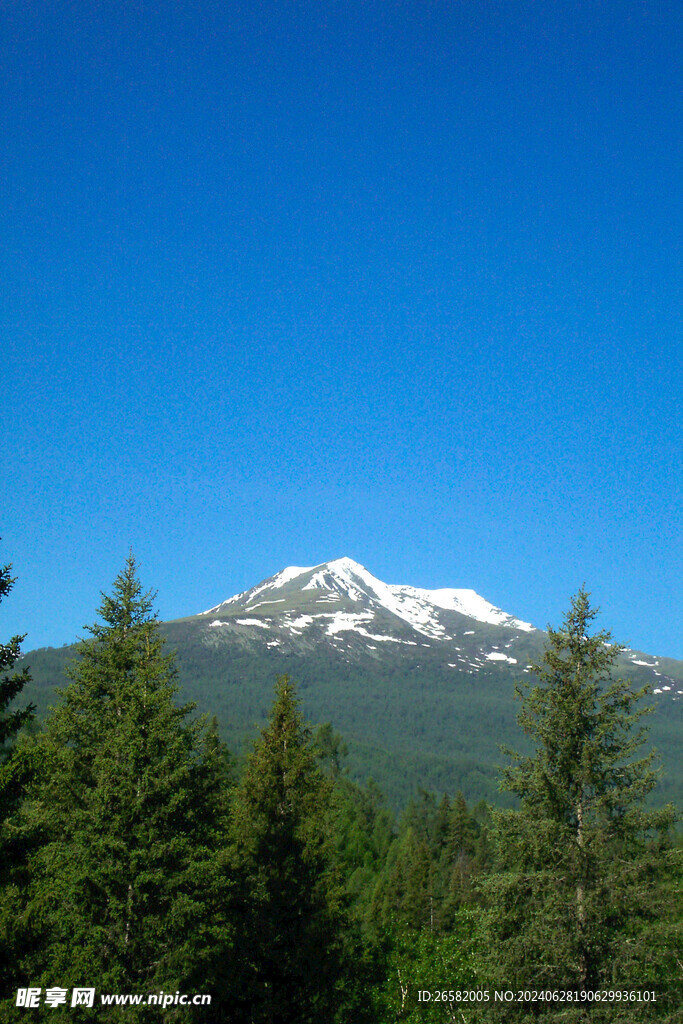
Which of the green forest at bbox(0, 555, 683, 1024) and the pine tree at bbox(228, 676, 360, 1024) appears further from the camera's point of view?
the pine tree at bbox(228, 676, 360, 1024)

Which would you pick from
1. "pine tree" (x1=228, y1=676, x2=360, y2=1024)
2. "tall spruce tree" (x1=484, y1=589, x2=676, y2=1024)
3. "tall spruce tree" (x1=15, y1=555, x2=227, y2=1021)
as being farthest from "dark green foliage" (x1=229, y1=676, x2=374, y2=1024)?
"tall spruce tree" (x1=484, y1=589, x2=676, y2=1024)

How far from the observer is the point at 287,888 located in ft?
87.8

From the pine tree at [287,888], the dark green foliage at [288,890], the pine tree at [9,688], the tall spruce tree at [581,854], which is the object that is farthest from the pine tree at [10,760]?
the tall spruce tree at [581,854]

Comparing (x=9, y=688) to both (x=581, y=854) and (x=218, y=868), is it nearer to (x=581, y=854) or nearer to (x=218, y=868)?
(x=218, y=868)

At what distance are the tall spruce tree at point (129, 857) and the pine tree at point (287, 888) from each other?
156 inches

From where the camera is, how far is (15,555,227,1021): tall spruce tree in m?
19.0

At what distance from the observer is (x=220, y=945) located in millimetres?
21016

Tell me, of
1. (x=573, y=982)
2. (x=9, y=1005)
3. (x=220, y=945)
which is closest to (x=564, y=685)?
(x=573, y=982)

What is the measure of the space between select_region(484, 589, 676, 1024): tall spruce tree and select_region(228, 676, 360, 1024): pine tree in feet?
25.8

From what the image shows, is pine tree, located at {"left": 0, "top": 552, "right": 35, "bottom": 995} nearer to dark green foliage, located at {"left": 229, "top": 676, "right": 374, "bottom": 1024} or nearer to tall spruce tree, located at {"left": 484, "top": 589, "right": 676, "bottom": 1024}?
dark green foliage, located at {"left": 229, "top": 676, "right": 374, "bottom": 1024}

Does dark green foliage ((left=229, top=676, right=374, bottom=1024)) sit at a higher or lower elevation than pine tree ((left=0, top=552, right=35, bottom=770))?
lower

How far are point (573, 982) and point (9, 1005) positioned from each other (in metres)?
13.1

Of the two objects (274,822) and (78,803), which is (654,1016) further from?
(78,803)

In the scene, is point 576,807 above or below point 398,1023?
above
